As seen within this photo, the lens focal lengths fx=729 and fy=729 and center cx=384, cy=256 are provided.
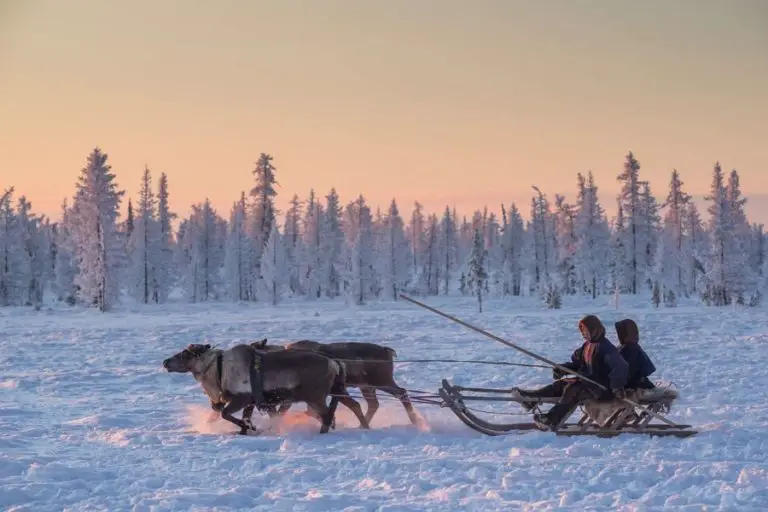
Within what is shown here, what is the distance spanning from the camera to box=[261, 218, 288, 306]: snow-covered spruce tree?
5931 centimetres

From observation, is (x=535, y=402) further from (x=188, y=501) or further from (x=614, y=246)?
(x=614, y=246)

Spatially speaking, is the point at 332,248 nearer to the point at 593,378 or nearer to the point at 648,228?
the point at 648,228

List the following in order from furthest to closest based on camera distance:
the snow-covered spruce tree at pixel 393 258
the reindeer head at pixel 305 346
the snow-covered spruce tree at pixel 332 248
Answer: the snow-covered spruce tree at pixel 332 248, the snow-covered spruce tree at pixel 393 258, the reindeer head at pixel 305 346

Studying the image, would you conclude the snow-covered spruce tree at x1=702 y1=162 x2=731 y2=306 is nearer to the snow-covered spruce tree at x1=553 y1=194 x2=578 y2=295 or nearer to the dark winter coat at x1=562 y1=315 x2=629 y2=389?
the snow-covered spruce tree at x1=553 y1=194 x2=578 y2=295

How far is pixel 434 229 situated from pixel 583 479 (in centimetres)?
8891

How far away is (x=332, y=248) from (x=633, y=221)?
102 feet

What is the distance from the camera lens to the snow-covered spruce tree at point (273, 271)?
59.3m

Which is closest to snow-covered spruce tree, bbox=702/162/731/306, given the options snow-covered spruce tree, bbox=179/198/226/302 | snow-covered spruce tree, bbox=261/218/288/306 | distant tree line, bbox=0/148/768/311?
distant tree line, bbox=0/148/768/311

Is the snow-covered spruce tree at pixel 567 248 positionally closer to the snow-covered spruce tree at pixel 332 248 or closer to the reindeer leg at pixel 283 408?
the snow-covered spruce tree at pixel 332 248

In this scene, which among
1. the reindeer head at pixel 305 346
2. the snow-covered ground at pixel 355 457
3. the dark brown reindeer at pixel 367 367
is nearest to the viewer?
the snow-covered ground at pixel 355 457

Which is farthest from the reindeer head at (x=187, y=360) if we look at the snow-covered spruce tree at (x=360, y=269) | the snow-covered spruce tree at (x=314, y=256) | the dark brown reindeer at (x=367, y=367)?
the snow-covered spruce tree at (x=314, y=256)

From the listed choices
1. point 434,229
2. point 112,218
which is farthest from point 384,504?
point 434,229

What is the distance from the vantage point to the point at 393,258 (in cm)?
8056

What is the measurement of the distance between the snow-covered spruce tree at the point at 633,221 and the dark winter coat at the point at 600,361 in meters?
57.4
